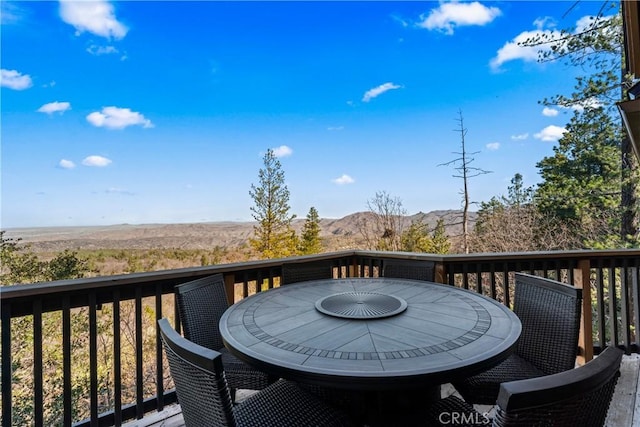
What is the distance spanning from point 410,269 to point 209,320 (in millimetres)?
1783

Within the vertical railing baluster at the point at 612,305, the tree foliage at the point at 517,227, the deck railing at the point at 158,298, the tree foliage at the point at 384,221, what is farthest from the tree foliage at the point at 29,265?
the tree foliage at the point at 517,227

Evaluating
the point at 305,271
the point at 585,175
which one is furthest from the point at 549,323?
the point at 585,175

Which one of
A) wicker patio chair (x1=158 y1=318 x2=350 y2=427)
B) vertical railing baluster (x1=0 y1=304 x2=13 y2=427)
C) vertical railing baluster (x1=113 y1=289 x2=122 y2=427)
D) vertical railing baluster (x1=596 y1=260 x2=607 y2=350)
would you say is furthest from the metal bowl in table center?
vertical railing baluster (x1=596 y1=260 x2=607 y2=350)

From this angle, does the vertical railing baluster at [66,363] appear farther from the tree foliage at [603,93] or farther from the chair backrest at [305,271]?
the tree foliage at [603,93]

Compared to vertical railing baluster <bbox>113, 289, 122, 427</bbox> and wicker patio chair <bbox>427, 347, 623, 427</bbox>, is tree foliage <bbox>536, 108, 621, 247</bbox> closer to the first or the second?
wicker patio chair <bbox>427, 347, 623, 427</bbox>

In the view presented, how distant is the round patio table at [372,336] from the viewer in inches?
48.0

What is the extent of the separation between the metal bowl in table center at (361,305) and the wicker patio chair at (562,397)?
989 millimetres

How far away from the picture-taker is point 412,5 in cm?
848

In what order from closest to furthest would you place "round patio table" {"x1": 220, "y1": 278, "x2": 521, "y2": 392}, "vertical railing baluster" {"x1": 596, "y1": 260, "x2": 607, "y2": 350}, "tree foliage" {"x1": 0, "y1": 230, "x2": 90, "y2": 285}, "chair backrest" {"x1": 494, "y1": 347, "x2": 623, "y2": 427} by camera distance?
1. "chair backrest" {"x1": 494, "y1": 347, "x2": 623, "y2": 427}
2. "round patio table" {"x1": 220, "y1": 278, "x2": 521, "y2": 392}
3. "vertical railing baluster" {"x1": 596, "y1": 260, "x2": 607, "y2": 350}
4. "tree foliage" {"x1": 0, "y1": 230, "x2": 90, "y2": 285}

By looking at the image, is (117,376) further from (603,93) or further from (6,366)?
(603,93)

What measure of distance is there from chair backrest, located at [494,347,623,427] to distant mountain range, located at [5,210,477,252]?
11175 mm

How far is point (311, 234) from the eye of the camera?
1838 cm

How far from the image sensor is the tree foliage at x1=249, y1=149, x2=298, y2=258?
18156 millimetres

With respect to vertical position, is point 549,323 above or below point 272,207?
below
